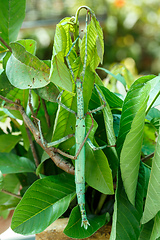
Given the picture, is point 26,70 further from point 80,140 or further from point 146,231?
point 146,231

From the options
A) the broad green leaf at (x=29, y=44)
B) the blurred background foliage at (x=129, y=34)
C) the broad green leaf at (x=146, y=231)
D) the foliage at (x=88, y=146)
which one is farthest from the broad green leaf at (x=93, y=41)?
the blurred background foliage at (x=129, y=34)

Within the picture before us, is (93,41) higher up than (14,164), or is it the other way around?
(93,41)

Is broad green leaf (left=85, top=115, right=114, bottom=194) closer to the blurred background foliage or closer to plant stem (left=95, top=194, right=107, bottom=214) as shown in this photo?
plant stem (left=95, top=194, right=107, bottom=214)

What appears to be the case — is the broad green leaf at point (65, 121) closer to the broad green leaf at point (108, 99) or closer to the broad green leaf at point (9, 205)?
the broad green leaf at point (108, 99)

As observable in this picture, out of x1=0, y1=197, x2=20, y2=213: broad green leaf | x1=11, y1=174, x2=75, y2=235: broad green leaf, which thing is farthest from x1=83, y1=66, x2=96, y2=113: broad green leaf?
x1=0, y1=197, x2=20, y2=213: broad green leaf

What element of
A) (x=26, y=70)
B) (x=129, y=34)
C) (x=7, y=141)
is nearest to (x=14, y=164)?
(x=7, y=141)
